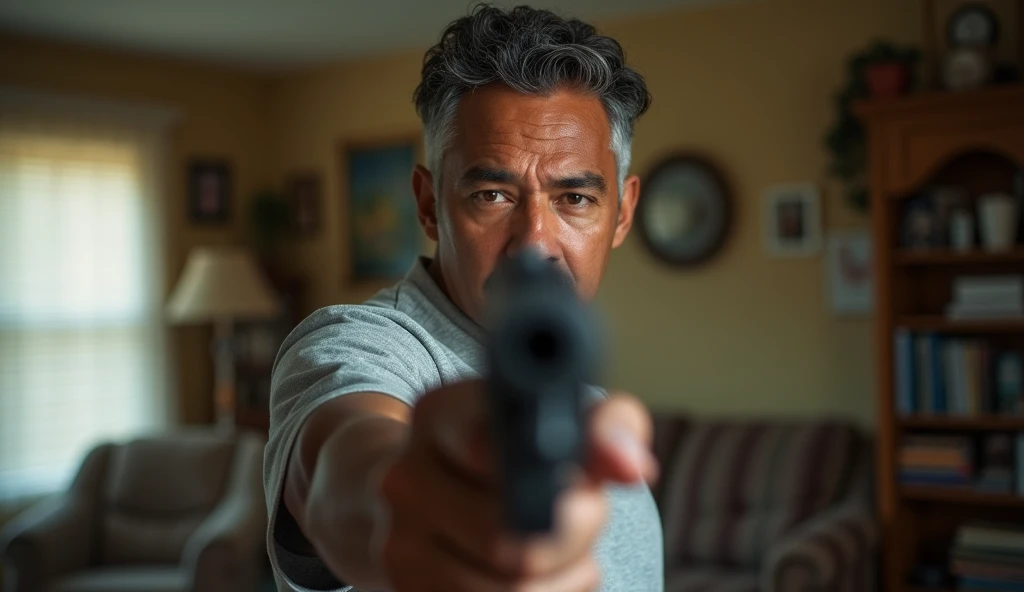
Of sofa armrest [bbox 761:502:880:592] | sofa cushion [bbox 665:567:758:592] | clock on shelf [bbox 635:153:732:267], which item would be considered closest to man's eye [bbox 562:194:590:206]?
sofa armrest [bbox 761:502:880:592]

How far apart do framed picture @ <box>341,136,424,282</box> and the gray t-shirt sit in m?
4.37

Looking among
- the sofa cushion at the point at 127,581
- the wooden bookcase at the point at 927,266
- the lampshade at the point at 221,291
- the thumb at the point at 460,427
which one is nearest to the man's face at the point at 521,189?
the thumb at the point at 460,427

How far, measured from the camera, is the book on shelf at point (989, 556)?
11.2ft

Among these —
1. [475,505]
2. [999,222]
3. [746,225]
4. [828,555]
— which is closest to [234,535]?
[828,555]

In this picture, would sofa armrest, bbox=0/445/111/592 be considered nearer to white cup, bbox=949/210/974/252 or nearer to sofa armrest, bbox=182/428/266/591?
Result: sofa armrest, bbox=182/428/266/591

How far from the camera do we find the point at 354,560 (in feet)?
2.01

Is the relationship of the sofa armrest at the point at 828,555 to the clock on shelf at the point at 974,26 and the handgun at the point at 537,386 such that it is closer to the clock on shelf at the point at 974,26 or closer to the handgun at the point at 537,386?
the clock on shelf at the point at 974,26

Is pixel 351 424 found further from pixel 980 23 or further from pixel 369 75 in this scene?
pixel 369 75

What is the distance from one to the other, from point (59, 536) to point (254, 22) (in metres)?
2.49

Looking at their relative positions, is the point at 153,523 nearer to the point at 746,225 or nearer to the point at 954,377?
the point at 746,225

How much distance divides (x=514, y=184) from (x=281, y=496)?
400mm

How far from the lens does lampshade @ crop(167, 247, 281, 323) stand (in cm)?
472

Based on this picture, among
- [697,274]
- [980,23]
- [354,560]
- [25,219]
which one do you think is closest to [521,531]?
[354,560]

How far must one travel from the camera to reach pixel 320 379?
80 cm
